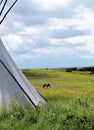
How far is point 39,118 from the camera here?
1591 centimetres

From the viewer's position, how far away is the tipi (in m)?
18.1

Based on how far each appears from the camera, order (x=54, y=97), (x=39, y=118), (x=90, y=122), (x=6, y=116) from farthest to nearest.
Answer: (x=54, y=97) < (x=6, y=116) < (x=39, y=118) < (x=90, y=122)

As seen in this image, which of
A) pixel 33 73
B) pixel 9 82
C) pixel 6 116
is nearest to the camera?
pixel 6 116

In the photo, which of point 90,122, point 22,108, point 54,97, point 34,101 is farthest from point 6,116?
point 54,97

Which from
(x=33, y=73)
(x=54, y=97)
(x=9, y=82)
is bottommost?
(x=33, y=73)

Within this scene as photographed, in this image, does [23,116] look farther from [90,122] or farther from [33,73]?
[33,73]

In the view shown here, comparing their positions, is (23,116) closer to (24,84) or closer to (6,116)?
(6,116)

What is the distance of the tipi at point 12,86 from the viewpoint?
18092 mm

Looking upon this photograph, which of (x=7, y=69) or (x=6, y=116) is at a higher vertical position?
(x=7, y=69)

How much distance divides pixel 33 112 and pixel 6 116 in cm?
112

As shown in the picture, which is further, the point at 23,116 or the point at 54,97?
the point at 54,97

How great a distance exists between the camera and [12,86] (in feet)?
60.4

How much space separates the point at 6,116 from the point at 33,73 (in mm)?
58054

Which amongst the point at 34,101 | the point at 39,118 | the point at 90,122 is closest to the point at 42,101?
the point at 34,101
